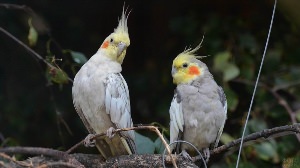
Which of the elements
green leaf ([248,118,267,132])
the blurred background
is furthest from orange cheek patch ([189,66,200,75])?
green leaf ([248,118,267,132])

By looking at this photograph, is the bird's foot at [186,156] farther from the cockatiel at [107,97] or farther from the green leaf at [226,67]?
the green leaf at [226,67]

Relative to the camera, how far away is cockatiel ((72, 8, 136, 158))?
7.10 ft

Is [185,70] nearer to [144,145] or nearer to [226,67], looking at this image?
[144,145]

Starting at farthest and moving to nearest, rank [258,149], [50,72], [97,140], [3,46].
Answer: [3,46] → [258,149] → [50,72] → [97,140]

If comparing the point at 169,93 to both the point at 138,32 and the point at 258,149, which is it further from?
the point at 258,149

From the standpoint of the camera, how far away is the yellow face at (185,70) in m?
2.27

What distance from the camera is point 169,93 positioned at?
12.0 ft

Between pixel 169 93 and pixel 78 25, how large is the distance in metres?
0.83

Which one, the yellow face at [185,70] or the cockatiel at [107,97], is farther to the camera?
the yellow face at [185,70]

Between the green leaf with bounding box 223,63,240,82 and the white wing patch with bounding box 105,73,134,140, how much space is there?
1011 mm

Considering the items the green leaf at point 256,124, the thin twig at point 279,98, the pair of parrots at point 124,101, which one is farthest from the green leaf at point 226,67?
the pair of parrots at point 124,101

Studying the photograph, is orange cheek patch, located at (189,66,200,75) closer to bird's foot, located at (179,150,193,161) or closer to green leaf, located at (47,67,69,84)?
bird's foot, located at (179,150,193,161)

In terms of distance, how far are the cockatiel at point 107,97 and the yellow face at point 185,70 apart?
0.22 meters

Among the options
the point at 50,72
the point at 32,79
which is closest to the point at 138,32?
the point at 32,79
